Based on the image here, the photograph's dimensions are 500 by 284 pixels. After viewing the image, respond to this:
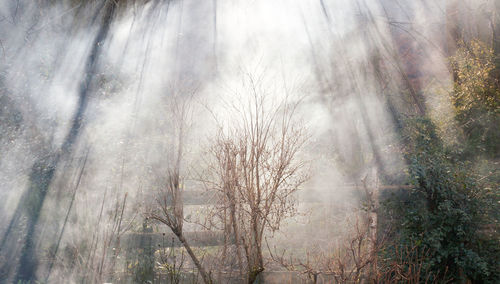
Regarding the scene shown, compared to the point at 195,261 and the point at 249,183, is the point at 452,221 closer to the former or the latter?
the point at 249,183

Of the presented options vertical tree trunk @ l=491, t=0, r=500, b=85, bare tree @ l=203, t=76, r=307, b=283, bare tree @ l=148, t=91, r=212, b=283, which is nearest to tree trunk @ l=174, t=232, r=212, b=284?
bare tree @ l=148, t=91, r=212, b=283

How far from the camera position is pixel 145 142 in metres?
5.34

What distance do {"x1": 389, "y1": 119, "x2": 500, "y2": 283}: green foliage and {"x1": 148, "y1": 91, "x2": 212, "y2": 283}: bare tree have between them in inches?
87.0

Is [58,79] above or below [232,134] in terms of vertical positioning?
above

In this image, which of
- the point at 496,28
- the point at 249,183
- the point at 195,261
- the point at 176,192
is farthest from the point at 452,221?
the point at 496,28

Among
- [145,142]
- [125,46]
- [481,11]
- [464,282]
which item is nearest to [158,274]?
[145,142]

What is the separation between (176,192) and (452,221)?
9.37ft

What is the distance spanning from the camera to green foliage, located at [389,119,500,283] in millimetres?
3635

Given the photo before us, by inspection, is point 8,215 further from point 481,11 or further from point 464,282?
point 481,11

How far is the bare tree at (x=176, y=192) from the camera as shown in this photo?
3.29m

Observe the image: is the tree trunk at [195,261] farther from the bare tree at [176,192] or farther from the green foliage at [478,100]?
the green foliage at [478,100]

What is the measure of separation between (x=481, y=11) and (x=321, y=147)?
3384 mm

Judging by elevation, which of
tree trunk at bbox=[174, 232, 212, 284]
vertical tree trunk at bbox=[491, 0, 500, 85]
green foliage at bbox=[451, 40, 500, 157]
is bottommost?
tree trunk at bbox=[174, 232, 212, 284]

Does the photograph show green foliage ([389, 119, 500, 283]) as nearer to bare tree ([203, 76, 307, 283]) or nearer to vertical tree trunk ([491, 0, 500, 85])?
bare tree ([203, 76, 307, 283])
